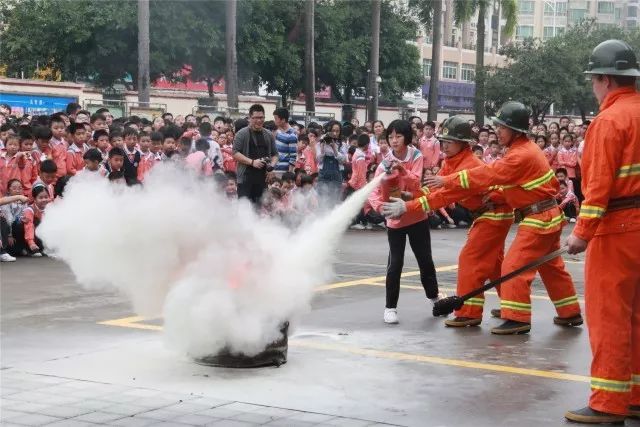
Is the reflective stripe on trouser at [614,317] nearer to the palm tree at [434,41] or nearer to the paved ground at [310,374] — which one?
the paved ground at [310,374]

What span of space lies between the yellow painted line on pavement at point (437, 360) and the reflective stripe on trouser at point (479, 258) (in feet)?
4.86

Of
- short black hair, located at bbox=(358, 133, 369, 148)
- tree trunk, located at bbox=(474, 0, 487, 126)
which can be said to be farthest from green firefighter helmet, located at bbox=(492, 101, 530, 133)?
tree trunk, located at bbox=(474, 0, 487, 126)

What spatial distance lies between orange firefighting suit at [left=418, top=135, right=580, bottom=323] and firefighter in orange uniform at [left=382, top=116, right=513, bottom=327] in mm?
219

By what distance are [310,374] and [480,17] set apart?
51.5 m

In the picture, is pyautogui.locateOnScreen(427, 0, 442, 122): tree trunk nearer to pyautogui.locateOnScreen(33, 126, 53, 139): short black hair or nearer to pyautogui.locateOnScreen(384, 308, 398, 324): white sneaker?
pyautogui.locateOnScreen(33, 126, 53, 139): short black hair

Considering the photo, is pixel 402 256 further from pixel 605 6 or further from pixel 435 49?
pixel 605 6

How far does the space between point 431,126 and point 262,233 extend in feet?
49.7

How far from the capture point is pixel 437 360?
773 cm

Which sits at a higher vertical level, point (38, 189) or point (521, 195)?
point (521, 195)

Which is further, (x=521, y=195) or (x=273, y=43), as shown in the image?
(x=273, y=43)

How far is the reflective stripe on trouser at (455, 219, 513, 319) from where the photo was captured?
919cm

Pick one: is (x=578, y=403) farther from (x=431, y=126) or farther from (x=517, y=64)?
(x=517, y=64)

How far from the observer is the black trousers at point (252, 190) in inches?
474

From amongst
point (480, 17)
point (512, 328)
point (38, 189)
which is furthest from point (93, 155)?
point (480, 17)
